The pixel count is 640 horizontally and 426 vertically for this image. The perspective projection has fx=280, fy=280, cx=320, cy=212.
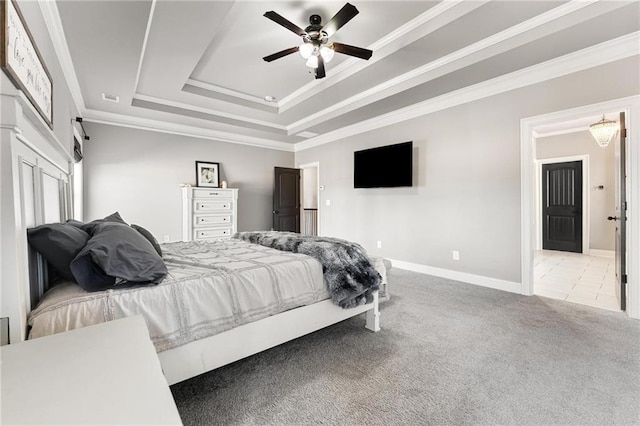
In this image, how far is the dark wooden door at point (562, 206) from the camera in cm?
570

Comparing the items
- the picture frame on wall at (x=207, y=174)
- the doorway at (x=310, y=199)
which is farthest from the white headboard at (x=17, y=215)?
the doorway at (x=310, y=199)

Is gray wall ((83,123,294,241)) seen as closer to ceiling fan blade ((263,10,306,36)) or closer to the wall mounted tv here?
the wall mounted tv

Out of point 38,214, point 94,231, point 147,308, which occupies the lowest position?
point 147,308

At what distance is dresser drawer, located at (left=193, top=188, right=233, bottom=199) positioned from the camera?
16.5ft

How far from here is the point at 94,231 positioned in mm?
1678

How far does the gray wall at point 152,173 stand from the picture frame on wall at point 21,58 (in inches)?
116

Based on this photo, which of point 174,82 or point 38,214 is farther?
point 174,82

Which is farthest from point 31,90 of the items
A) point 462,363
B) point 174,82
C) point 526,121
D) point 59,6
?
point 526,121

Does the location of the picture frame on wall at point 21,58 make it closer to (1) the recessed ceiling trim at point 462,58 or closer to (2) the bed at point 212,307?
(2) the bed at point 212,307

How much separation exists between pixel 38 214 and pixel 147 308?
80 cm

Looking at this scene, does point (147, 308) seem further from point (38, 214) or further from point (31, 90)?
point (31, 90)

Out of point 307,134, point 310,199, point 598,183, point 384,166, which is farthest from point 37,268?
point 598,183

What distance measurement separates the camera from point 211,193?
5.20 m

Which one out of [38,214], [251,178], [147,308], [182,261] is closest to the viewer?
[147,308]
